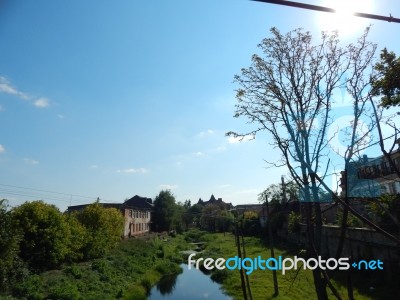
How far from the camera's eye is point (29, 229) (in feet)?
59.0

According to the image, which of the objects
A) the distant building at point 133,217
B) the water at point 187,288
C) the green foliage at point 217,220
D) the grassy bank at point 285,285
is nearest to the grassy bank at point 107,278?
the water at point 187,288

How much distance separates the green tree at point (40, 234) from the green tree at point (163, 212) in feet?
157

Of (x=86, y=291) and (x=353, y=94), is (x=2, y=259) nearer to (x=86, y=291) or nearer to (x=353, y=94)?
(x=86, y=291)

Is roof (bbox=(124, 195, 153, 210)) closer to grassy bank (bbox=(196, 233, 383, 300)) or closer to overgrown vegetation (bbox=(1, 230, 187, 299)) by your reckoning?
overgrown vegetation (bbox=(1, 230, 187, 299))

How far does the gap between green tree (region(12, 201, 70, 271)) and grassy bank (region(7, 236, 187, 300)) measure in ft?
3.08

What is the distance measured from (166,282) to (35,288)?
15.8 metres

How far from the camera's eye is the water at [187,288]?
25.0 m

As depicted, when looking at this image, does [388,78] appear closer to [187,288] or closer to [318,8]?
[318,8]

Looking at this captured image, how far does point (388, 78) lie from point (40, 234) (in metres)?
18.9

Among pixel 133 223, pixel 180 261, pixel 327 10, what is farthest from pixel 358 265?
pixel 133 223

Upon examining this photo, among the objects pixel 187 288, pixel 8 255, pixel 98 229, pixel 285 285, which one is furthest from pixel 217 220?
pixel 8 255

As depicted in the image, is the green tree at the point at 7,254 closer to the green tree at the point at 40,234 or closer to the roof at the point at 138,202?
the green tree at the point at 40,234

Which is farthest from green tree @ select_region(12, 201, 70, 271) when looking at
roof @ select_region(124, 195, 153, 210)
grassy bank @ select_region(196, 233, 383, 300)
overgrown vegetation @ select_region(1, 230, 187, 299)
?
roof @ select_region(124, 195, 153, 210)

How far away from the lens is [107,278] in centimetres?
2208
